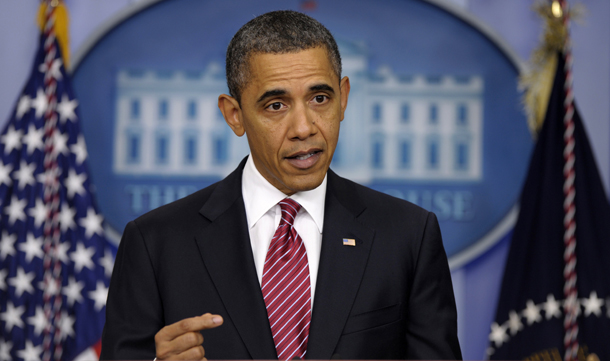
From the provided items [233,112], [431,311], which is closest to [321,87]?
[233,112]

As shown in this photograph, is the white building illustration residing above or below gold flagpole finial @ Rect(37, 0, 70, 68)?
below

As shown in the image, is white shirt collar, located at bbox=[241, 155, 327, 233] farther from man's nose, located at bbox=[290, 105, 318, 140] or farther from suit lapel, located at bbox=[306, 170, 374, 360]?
man's nose, located at bbox=[290, 105, 318, 140]

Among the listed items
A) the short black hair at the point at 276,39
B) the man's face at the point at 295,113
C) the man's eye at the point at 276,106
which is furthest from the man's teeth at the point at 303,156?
the short black hair at the point at 276,39

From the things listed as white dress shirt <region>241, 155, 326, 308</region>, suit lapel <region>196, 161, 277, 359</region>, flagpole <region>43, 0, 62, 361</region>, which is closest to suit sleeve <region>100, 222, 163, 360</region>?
suit lapel <region>196, 161, 277, 359</region>

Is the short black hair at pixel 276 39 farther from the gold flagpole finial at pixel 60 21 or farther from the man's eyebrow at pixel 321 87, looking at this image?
the gold flagpole finial at pixel 60 21

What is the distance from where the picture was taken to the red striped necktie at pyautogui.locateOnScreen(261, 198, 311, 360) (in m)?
1.27

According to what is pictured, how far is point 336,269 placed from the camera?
4.34ft

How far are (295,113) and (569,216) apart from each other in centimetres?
162

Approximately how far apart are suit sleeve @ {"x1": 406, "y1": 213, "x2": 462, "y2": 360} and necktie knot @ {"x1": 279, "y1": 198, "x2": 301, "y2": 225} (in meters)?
0.31

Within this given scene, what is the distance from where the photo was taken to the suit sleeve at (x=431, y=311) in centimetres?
132

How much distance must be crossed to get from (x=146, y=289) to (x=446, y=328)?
26.9 inches

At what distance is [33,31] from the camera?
109 inches

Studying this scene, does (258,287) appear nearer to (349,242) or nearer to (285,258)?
(285,258)

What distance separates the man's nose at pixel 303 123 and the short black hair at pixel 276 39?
0.44 feet
